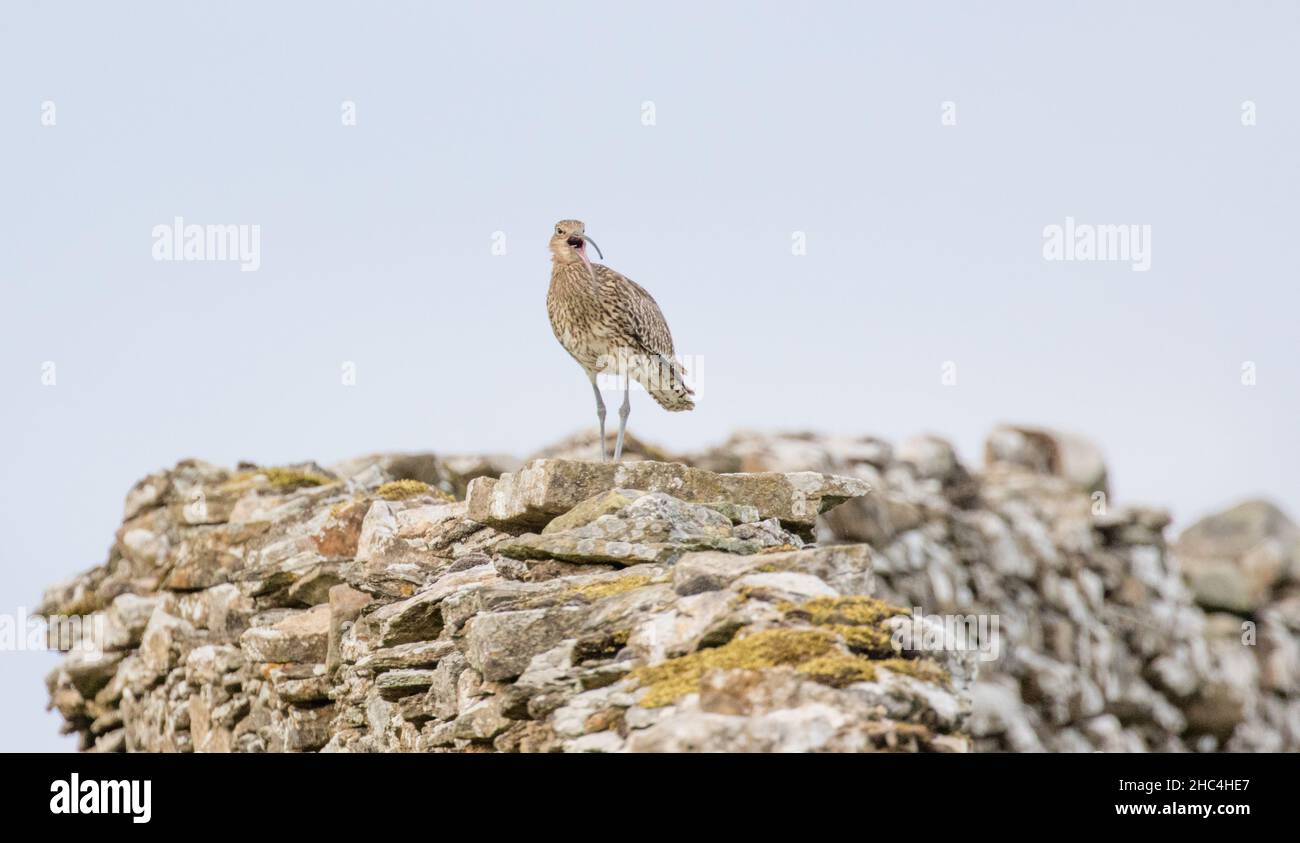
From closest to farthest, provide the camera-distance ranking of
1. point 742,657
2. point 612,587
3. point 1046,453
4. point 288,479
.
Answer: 1. point 742,657
2. point 612,587
3. point 288,479
4. point 1046,453

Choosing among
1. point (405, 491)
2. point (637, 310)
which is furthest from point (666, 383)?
point (405, 491)

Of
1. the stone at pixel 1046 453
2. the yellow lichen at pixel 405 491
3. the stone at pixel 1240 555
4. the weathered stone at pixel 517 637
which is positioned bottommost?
the stone at pixel 1240 555

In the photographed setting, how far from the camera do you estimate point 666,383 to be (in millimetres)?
14289

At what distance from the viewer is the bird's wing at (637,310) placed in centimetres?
1384

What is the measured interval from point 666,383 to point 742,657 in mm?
7550

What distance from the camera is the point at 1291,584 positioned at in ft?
164

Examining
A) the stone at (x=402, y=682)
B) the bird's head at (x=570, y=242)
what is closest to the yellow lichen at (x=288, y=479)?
the bird's head at (x=570, y=242)

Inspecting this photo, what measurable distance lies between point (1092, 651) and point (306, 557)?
1160 inches

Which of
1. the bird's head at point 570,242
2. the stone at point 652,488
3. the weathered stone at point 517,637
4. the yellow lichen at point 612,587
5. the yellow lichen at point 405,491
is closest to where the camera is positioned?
the weathered stone at point 517,637

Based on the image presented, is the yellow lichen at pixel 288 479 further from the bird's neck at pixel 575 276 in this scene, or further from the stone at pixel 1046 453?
the stone at pixel 1046 453

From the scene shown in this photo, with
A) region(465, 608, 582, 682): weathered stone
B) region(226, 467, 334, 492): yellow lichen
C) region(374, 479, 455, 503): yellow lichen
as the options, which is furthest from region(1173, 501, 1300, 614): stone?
region(465, 608, 582, 682): weathered stone

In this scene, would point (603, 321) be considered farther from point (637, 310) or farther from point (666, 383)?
point (666, 383)

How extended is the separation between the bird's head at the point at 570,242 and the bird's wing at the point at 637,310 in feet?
0.80

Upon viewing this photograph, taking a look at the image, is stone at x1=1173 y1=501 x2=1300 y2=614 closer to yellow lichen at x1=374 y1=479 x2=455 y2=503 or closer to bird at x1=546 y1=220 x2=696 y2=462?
bird at x1=546 y1=220 x2=696 y2=462
